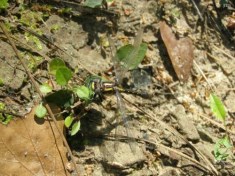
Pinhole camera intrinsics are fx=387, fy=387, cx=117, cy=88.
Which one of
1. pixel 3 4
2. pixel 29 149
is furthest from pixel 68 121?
pixel 3 4

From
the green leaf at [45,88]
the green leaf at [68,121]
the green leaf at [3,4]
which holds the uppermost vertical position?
the green leaf at [3,4]

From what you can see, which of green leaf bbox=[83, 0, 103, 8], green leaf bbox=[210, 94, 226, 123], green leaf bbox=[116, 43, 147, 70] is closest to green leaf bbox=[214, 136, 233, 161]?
green leaf bbox=[210, 94, 226, 123]

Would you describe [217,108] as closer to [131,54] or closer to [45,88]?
[131,54]

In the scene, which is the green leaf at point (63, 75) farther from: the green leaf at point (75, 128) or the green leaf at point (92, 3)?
the green leaf at point (92, 3)

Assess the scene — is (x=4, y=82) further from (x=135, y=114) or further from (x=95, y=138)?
(x=135, y=114)

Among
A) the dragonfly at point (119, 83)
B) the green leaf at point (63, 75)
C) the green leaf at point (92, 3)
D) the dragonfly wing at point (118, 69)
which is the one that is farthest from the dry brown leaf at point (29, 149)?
the green leaf at point (92, 3)

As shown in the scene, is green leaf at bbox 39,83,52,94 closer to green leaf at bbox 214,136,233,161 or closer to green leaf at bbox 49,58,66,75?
green leaf at bbox 49,58,66,75

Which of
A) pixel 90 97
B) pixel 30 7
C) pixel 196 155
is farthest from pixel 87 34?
pixel 196 155
